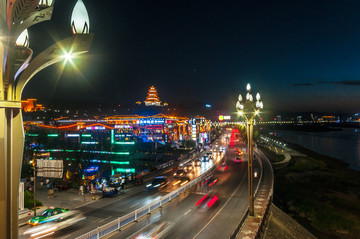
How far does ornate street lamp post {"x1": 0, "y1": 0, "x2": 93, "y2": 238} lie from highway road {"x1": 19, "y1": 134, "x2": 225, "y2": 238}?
Result: 14455 millimetres

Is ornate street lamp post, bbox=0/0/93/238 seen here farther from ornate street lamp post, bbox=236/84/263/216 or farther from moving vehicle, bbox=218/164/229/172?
moving vehicle, bbox=218/164/229/172

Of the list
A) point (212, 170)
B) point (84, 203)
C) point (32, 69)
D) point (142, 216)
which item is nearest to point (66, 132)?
point (212, 170)

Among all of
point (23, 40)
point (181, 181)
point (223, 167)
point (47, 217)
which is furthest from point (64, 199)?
point (223, 167)

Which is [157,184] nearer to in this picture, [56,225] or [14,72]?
[56,225]

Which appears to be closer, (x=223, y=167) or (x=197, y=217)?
(x=197, y=217)

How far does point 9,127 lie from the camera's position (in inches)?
133

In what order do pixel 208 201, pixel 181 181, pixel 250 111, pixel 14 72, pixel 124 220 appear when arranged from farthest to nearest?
pixel 181 181 → pixel 208 201 → pixel 250 111 → pixel 124 220 → pixel 14 72

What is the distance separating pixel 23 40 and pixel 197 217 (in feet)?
57.9

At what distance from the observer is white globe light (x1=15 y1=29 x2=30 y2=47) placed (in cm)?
441

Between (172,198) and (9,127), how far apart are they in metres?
22.2

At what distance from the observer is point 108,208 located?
70.9 ft

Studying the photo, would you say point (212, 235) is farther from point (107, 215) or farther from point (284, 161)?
point (284, 161)

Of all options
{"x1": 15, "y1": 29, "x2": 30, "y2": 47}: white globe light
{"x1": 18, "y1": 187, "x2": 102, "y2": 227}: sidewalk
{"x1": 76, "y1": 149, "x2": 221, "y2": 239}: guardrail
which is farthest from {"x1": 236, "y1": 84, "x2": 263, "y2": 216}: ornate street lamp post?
{"x1": 15, "y1": 29, "x2": 30, "y2": 47}: white globe light

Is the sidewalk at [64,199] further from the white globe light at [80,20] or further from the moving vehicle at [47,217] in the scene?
the white globe light at [80,20]
